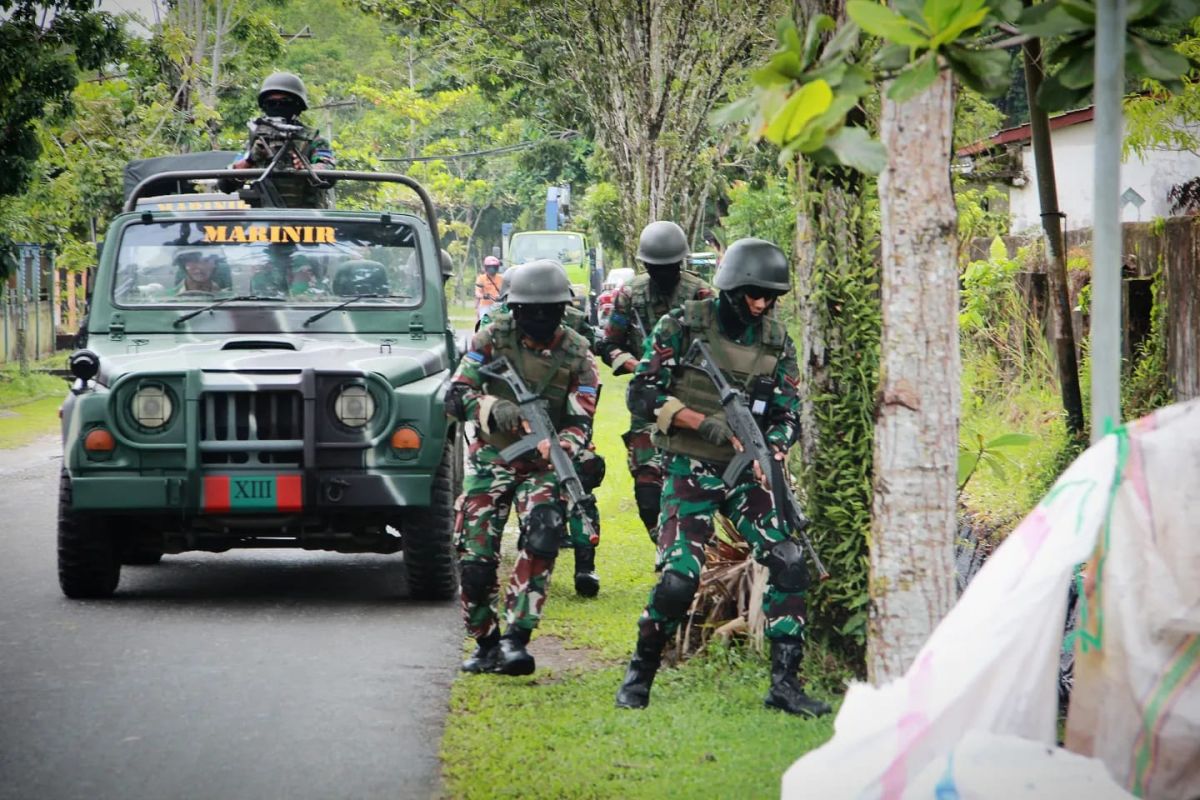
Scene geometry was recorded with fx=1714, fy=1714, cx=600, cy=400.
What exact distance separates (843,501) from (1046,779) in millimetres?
3716

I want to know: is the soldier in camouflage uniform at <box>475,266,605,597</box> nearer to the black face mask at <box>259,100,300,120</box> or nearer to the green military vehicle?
the green military vehicle

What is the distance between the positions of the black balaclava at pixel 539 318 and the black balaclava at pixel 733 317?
0.81 meters

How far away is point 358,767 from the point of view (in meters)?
A: 5.66

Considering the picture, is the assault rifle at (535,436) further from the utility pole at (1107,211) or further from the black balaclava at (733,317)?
the utility pole at (1107,211)

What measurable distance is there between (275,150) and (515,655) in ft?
15.9

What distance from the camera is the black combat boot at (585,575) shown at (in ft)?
29.5

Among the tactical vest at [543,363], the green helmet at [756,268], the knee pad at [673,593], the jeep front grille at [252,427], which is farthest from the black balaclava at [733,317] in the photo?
the jeep front grille at [252,427]

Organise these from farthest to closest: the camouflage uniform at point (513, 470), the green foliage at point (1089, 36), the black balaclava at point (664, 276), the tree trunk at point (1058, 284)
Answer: the black balaclava at point (664, 276) → the tree trunk at point (1058, 284) → the camouflage uniform at point (513, 470) → the green foliage at point (1089, 36)

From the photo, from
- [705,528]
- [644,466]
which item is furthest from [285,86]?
[705,528]

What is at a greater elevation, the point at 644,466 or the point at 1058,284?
the point at 1058,284

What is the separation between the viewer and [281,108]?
10.8 meters

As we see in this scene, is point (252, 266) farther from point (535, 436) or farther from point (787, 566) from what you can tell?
point (787, 566)

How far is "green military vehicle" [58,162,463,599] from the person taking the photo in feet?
26.6

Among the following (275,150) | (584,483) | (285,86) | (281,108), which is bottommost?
(584,483)
